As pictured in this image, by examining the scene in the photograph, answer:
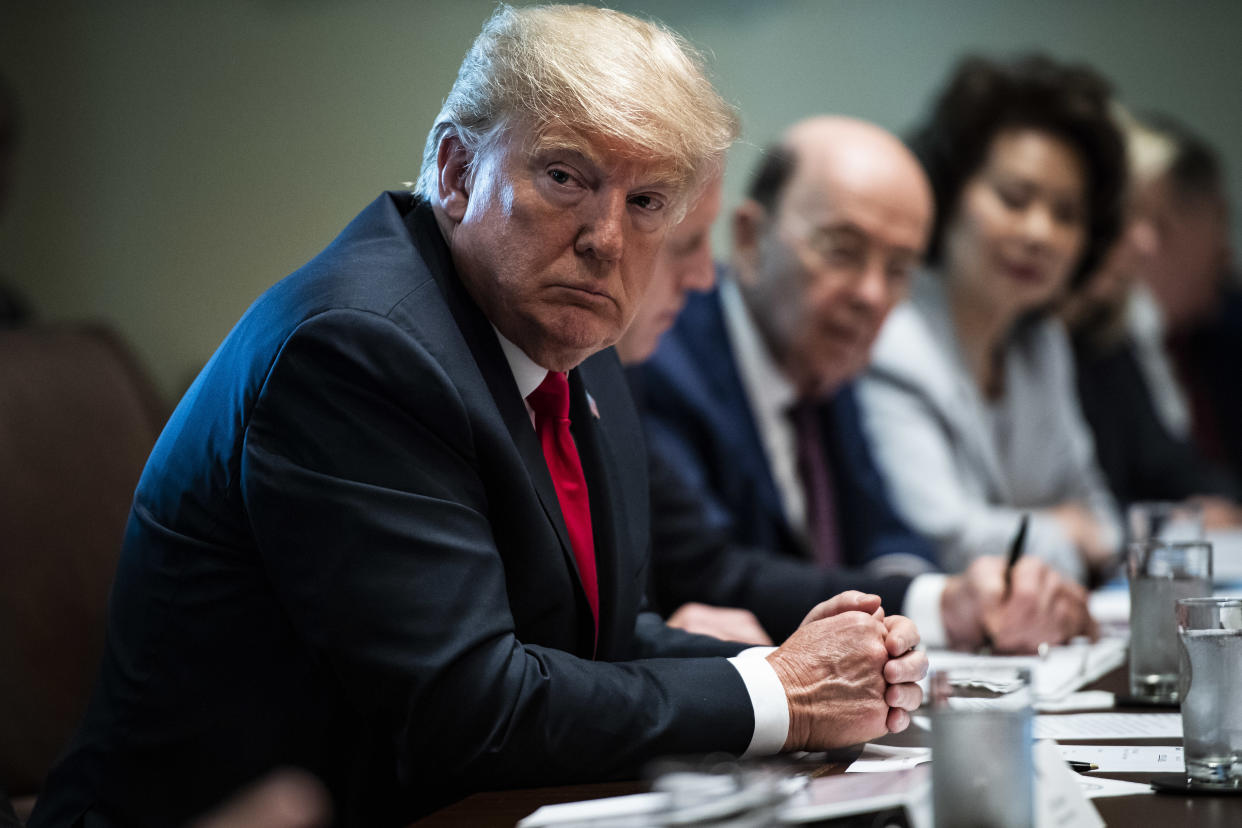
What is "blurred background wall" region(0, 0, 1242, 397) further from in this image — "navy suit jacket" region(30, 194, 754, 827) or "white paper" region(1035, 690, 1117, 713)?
"white paper" region(1035, 690, 1117, 713)

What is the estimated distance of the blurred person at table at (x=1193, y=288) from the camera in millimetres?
4777

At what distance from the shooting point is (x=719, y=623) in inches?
67.2

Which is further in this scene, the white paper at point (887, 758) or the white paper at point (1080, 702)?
the white paper at point (1080, 702)

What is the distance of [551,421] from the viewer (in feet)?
4.35

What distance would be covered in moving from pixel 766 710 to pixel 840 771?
0.27ft

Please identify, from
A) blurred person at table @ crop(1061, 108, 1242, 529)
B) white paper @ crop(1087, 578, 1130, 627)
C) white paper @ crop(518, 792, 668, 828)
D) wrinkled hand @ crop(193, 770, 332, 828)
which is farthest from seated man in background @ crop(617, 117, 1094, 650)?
blurred person at table @ crop(1061, 108, 1242, 529)

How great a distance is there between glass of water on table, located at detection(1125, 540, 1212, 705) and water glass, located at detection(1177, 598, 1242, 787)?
0.36 metres

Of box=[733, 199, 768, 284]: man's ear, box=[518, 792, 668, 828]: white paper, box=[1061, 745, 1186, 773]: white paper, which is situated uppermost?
box=[733, 199, 768, 284]: man's ear

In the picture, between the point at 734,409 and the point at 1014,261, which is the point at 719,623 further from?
the point at 1014,261

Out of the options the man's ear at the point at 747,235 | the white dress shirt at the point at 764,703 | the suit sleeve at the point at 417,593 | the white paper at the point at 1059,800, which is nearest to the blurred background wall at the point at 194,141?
the man's ear at the point at 747,235

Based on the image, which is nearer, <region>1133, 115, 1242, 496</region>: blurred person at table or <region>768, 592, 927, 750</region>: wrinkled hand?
<region>768, 592, 927, 750</region>: wrinkled hand

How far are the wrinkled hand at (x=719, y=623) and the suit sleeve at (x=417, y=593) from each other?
1.86 ft

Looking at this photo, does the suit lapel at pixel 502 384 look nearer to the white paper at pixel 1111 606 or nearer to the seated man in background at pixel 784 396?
the seated man in background at pixel 784 396

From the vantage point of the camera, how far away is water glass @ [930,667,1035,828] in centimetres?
83
